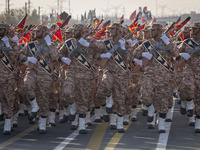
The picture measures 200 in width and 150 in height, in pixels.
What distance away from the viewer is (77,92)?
10141 mm

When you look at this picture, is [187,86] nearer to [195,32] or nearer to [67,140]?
[195,32]

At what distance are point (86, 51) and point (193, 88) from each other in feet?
7.53

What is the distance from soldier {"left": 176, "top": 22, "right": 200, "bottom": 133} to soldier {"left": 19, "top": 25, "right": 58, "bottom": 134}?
8.77 feet

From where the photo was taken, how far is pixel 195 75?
1030 centimetres

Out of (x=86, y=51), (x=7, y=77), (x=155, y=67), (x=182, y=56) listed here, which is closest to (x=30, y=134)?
(x=7, y=77)

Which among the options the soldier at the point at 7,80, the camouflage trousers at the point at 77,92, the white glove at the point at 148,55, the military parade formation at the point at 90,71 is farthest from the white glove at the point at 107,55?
the soldier at the point at 7,80

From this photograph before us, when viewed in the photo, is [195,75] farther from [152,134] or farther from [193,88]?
[152,134]

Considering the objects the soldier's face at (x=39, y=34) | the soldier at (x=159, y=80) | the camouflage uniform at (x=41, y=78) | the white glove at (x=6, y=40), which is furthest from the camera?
the soldier's face at (x=39, y=34)

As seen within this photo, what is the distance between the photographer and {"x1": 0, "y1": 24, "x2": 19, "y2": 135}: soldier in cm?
982

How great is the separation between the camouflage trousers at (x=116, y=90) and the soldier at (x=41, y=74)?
1.05 m

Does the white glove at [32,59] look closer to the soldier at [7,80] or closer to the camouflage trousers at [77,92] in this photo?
the soldier at [7,80]

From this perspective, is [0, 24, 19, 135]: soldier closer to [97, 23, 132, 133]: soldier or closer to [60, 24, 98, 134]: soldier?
[60, 24, 98, 134]: soldier

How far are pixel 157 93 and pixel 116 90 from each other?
87 centimetres

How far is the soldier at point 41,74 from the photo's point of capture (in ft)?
32.6
